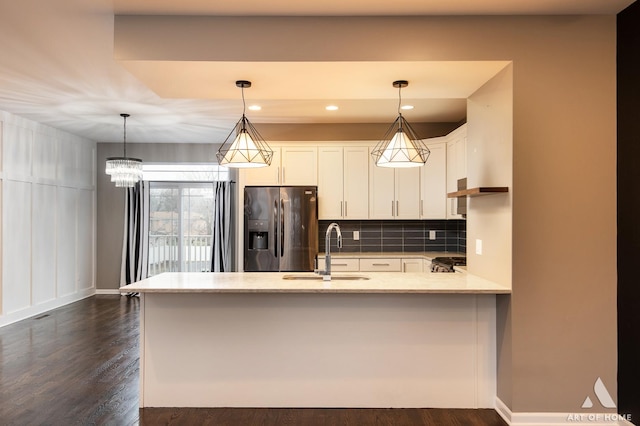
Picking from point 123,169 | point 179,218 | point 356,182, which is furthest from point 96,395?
point 179,218

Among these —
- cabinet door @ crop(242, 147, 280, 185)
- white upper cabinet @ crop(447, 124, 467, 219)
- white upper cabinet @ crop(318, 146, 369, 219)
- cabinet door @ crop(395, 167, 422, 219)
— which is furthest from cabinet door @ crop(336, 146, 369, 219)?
white upper cabinet @ crop(447, 124, 467, 219)

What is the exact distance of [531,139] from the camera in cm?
282

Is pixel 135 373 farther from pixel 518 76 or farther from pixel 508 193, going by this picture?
pixel 518 76

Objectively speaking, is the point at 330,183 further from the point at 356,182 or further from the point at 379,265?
the point at 379,265

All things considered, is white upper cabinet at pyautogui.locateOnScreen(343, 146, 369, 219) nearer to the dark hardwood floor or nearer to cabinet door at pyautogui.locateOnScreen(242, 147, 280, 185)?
cabinet door at pyautogui.locateOnScreen(242, 147, 280, 185)

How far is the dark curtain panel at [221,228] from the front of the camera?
7418 mm

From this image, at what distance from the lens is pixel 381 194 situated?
575cm

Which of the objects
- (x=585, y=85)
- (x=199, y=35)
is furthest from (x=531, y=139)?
(x=199, y=35)

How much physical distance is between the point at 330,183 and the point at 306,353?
298 centimetres

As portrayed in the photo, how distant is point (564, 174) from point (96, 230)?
7.33 m

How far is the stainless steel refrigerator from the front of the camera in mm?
5453

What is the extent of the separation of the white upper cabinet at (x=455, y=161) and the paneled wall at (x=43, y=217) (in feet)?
18.0

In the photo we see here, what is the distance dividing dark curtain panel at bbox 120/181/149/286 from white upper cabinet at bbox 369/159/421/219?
413 cm

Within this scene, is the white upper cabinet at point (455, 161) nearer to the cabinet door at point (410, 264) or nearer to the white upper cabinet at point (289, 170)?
the cabinet door at point (410, 264)
